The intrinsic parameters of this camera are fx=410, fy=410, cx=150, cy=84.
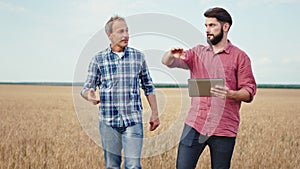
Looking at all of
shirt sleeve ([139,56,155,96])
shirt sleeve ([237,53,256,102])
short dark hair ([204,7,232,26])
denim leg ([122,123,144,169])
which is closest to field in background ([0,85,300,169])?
shirt sleeve ([139,56,155,96])

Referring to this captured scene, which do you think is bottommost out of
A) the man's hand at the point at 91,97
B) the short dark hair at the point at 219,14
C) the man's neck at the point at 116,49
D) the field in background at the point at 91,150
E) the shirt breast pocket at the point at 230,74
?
the field in background at the point at 91,150

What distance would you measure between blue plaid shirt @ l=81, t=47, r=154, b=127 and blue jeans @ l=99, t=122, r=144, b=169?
0.06 meters

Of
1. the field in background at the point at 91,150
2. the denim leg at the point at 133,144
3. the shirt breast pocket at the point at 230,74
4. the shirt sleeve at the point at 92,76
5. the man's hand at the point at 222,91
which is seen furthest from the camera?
the field in background at the point at 91,150

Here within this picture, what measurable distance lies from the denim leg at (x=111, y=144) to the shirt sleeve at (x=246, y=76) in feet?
3.51

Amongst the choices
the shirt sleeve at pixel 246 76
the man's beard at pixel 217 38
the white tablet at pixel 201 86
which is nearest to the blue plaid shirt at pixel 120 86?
the white tablet at pixel 201 86

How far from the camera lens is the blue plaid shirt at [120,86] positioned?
10.8ft

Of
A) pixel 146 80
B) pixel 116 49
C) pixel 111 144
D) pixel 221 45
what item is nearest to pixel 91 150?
pixel 111 144

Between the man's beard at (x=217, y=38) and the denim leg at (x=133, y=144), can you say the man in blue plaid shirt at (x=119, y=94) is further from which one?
the man's beard at (x=217, y=38)

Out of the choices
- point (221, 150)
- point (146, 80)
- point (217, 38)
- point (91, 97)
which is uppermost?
point (217, 38)

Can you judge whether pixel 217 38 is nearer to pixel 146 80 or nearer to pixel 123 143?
pixel 146 80

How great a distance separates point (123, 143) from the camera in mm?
3320

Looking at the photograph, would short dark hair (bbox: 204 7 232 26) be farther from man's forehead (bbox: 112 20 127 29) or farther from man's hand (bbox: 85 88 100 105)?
man's hand (bbox: 85 88 100 105)

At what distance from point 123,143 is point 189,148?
1.75ft

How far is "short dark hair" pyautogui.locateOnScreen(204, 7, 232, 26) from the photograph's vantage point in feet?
A: 10.5
